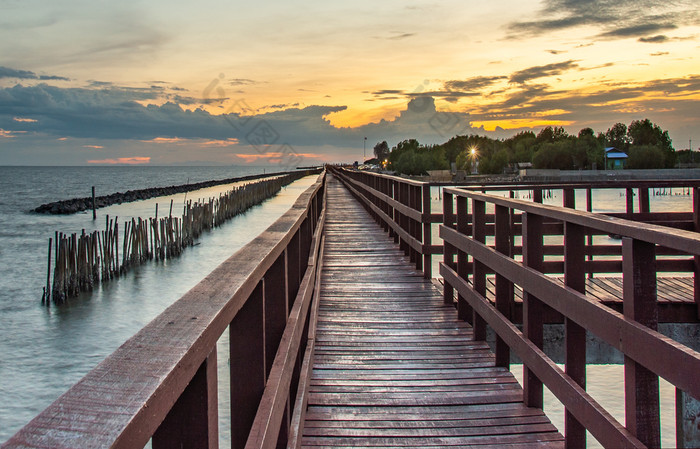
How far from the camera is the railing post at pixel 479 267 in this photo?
16.1ft

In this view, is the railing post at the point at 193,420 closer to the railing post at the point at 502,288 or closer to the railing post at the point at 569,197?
the railing post at the point at 502,288

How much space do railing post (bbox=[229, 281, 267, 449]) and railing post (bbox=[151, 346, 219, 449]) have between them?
671 mm

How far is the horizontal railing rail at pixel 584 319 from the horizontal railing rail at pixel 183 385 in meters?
1.38

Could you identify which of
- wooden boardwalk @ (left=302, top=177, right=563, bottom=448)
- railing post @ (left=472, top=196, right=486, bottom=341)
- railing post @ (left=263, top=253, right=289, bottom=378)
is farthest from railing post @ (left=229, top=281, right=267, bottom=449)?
railing post @ (left=472, top=196, right=486, bottom=341)

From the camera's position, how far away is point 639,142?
449ft

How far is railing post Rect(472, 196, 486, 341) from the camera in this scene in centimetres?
491

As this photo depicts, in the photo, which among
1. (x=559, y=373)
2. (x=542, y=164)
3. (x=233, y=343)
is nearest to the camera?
(x=233, y=343)

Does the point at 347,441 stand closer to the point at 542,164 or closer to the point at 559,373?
the point at 559,373

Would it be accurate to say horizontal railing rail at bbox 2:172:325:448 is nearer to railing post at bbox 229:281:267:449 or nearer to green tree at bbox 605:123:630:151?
railing post at bbox 229:281:267:449

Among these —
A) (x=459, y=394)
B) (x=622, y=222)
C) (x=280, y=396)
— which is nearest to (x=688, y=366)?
(x=622, y=222)

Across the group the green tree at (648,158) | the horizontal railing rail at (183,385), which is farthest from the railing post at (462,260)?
the green tree at (648,158)

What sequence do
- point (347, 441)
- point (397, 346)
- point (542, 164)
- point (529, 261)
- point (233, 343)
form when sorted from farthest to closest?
point (542, 164), point (397, 346), point (529, 261), point (347, 441), point (233, 343)

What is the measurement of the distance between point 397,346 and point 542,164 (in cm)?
12033

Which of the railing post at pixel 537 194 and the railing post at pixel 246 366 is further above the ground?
the railing post at pixel 537 194
